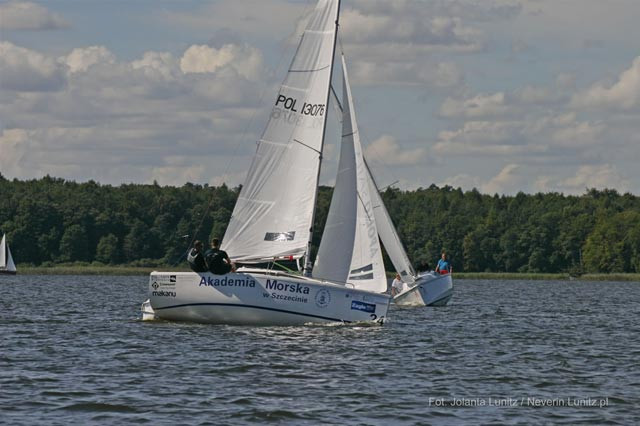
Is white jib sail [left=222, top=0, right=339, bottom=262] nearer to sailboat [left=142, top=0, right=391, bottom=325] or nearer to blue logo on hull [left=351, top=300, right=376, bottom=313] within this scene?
sailboat [left=142, top=0, right=391, bottom=325]

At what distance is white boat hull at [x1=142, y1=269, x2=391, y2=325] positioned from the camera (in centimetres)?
3195

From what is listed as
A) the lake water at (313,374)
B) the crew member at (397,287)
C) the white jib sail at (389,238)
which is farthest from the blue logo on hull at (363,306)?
the crew member at (397,287)

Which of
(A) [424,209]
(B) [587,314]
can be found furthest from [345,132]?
(A) [424,209]

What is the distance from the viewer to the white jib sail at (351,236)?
33.7m

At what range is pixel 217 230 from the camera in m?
136

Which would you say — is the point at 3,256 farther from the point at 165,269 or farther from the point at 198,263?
the point at 198,263

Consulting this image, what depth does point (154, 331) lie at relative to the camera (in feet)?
108

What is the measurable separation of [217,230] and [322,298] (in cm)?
10485

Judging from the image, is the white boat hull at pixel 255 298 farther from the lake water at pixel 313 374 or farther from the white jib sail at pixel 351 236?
the white jib sail at pixel 351 236

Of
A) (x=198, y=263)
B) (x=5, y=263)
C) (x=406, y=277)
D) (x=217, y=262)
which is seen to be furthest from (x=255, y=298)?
(x=5, y=263)

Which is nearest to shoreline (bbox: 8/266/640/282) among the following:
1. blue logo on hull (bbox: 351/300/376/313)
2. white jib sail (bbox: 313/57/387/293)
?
white jib sail (bbox: 313/57/387/293)

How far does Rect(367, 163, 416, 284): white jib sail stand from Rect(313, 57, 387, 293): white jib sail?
12786 millimetres

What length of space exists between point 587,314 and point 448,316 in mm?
7720

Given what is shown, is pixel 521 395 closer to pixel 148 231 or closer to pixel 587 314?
pixel 587 314
